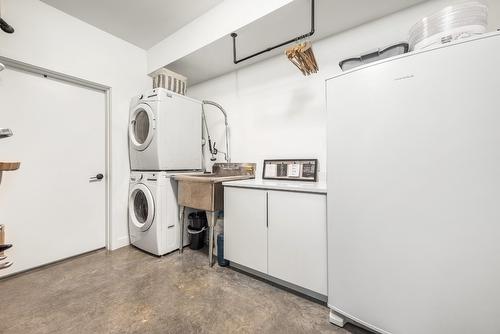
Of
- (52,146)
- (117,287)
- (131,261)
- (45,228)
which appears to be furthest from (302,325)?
(52,146)

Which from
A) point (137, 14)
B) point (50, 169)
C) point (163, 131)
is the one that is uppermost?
point (137, 14)

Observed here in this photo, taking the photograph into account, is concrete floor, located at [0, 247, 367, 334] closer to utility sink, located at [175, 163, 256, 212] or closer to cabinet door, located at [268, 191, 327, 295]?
cabinet door, located at [268, 191, 327, 295]

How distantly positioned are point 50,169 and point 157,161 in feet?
3.53

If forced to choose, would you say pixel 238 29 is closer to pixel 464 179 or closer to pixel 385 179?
pixel 385 179

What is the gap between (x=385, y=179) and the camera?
1.09 meters

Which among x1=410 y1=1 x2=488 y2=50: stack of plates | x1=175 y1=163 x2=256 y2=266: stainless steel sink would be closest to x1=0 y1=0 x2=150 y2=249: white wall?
x1=175 y1=163 x2=256 y2=266: stainless steel sink

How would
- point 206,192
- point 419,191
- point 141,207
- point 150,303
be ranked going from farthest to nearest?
point 141,207, point 206,192, point 150,303, point 419,191

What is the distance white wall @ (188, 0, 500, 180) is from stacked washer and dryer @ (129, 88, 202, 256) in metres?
0.59

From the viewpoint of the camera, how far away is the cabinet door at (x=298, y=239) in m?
1.40

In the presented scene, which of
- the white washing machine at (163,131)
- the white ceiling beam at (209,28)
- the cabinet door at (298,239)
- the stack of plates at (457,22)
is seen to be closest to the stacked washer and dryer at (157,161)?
the white washing machine at (163,131)

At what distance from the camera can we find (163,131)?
230 cm

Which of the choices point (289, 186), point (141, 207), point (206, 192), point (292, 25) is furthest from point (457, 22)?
point (141, 207)

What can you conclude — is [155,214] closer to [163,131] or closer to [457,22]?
[163,131]

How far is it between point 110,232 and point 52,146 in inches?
46.4
